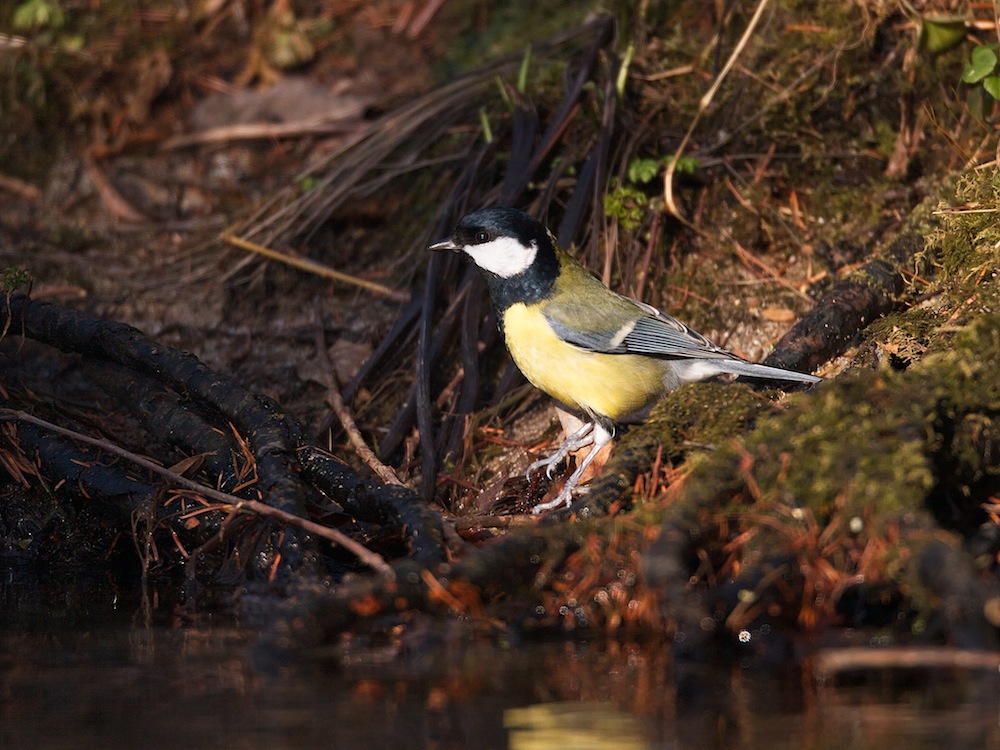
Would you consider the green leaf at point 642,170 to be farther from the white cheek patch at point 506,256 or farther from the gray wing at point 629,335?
the gray wing at point 629,335

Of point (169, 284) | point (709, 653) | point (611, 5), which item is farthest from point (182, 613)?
point (611, 5)

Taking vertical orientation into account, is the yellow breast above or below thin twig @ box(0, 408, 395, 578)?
above

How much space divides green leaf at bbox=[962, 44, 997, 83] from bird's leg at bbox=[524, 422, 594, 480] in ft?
7.00

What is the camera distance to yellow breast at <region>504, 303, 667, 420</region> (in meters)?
4.32

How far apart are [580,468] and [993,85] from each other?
235cm

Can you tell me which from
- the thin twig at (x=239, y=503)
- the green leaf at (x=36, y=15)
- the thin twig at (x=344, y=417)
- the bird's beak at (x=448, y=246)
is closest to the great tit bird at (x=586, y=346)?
the bird's beak at (x=448, y=246)

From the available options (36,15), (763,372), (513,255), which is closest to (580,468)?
(763,372)

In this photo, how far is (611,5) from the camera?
20.7 ft

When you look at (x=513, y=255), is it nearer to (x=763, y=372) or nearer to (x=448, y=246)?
(x=448, y=246)

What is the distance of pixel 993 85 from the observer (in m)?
4.64

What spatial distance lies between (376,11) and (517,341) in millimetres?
4458

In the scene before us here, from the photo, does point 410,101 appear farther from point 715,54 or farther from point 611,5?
point 715,54

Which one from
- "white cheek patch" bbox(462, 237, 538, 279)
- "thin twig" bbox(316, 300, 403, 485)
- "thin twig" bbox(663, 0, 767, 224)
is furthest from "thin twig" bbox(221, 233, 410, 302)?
"thin twig" bbox(663, 0, 767, 224)

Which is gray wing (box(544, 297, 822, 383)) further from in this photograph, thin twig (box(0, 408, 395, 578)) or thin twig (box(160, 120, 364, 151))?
thin twig (box(160, 120, 364, 151))
